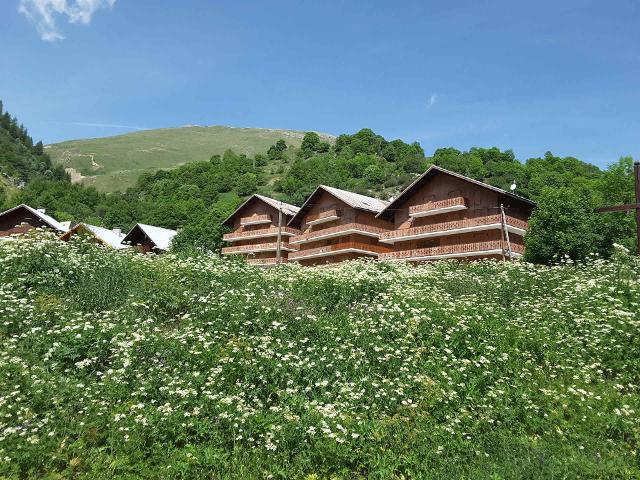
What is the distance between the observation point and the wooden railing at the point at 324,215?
5377 cm

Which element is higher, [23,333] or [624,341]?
[23,333]

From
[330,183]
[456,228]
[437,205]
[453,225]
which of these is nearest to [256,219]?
[437,205]

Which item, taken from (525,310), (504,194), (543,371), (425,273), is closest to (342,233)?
(504,194)

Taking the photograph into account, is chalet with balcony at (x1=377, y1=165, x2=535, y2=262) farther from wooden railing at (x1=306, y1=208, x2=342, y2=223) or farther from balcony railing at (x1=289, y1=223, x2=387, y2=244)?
wooden railing at (x1=306, y1=208, x2=342, y2=223)

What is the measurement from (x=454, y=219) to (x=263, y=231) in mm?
26324

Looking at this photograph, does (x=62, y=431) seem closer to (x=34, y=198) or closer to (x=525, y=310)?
(x=525, y=310)

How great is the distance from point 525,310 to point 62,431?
11.5 meters

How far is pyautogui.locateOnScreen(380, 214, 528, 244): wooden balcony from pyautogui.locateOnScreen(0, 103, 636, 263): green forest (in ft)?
18.3

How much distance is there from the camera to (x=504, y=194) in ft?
131

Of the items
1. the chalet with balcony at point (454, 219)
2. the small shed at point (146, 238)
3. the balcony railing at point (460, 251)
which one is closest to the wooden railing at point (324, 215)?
the chalet with balcony at point (454, 219)

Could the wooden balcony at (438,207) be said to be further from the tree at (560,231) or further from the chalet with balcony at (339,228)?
the tree at (560,231)

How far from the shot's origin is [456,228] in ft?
142

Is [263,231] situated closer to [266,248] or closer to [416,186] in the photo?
A: [266,248]

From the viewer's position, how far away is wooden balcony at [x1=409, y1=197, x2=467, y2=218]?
4325 cm
